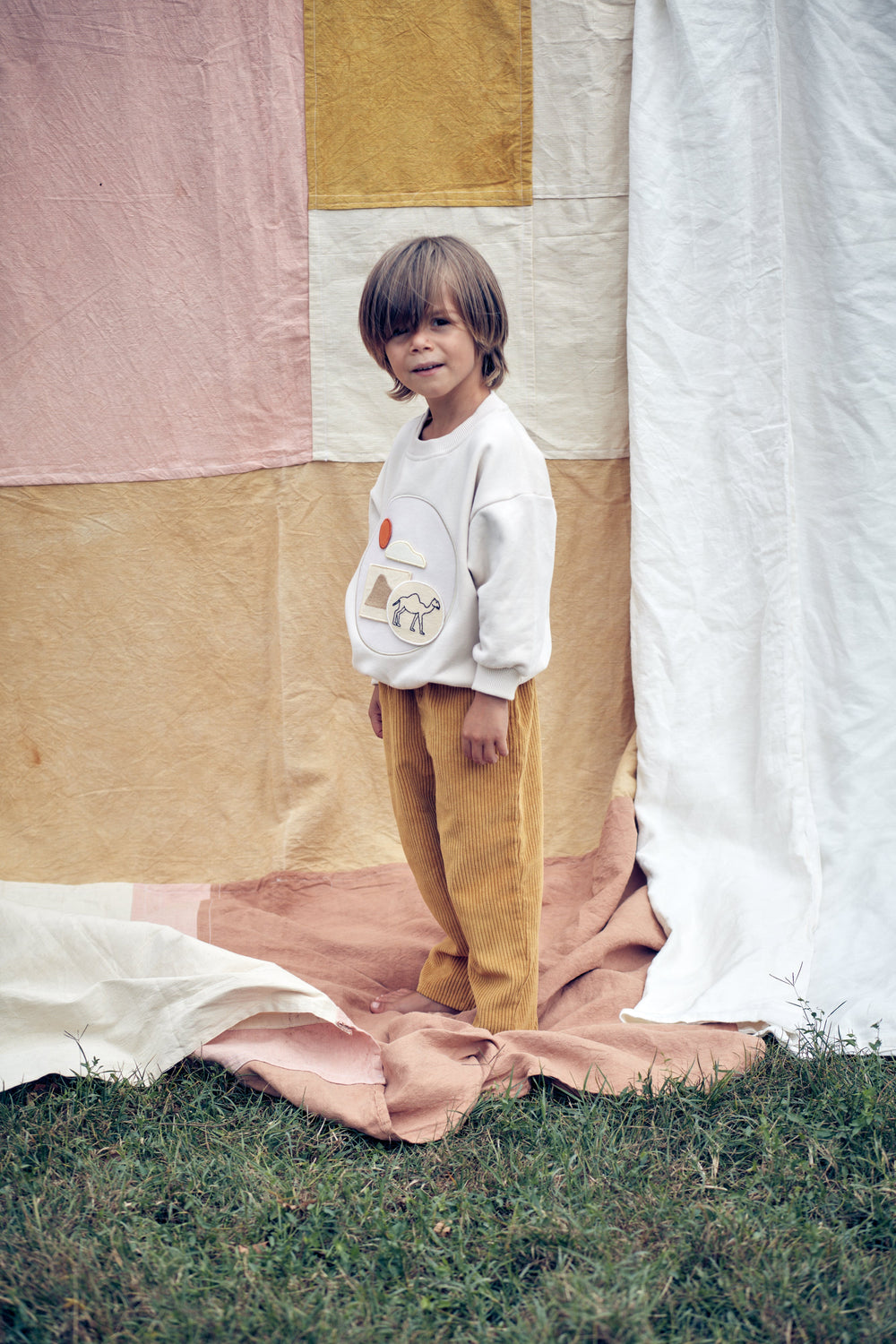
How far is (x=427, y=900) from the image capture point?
5.78ft

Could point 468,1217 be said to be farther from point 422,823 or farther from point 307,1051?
point 422,823

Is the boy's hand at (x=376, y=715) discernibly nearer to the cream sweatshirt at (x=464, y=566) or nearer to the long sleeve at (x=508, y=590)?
the cream sweatshirt at (x=464, y=566)

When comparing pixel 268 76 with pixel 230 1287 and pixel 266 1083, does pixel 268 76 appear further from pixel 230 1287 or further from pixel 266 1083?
pixel 230 1287

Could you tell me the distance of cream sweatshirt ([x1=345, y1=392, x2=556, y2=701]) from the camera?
1.45 metres

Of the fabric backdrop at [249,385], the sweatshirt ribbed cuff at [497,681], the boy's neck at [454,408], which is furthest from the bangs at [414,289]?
the fabric backdrop at [249,385]

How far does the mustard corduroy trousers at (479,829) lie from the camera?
157cm

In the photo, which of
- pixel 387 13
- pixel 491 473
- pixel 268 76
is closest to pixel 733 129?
pixel 387 13

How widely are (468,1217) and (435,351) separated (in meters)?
1.14

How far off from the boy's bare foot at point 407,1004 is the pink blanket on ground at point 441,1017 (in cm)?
2

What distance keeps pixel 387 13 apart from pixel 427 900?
178cm

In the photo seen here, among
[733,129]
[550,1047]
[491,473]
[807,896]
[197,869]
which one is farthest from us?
[197,869]

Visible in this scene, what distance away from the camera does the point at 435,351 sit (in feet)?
4.80

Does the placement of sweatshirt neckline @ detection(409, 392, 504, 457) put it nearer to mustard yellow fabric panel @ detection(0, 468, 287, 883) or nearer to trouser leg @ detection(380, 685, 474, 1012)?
trouser leg @ detection(380, 685, 474, 1012)

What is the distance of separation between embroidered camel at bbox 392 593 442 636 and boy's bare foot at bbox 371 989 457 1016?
688mm
